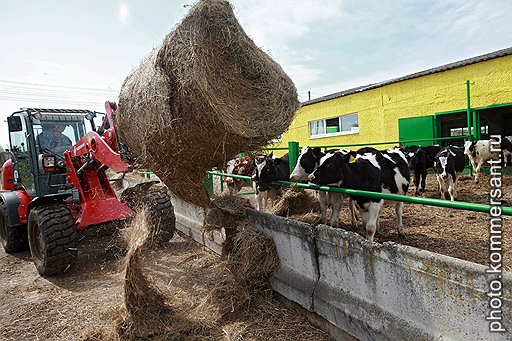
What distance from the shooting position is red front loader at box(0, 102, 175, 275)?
4867mm

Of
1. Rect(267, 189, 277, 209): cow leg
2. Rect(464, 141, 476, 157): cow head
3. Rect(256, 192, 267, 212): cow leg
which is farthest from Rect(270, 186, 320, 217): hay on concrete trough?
Rect(464, 141, 476, 157): cow head

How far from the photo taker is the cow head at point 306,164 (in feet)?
18.0

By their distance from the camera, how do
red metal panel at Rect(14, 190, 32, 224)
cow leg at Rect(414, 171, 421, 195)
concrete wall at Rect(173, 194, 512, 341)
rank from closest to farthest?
1. concrete wall at Rect(173, 194, 512, 341)
2. red metal panel at Rect(14, 190, 32, 224)
3. cow leg at Rect(414, 171, 421, 195)

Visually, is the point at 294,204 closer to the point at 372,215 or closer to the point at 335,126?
the point at 372,215

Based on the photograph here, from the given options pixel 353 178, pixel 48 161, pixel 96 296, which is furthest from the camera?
pixel 48 161

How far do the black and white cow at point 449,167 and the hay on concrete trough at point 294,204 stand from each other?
12.1 feet

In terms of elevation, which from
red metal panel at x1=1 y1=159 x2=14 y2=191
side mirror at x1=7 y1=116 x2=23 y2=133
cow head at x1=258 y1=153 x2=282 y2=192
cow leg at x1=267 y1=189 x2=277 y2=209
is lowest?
cow leg at x1=267 y1=189 x2=277 y2=209

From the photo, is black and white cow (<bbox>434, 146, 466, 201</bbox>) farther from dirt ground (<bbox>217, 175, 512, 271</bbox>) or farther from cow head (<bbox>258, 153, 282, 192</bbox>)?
cow head (<bbox>258, 153, 282, 192</bbox>)

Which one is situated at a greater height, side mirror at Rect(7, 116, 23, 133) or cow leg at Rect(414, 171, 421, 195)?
side mirror at Rect(7, 116, 23, 133)

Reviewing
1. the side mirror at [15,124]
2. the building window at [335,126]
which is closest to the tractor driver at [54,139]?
the side mirror at [15,124]

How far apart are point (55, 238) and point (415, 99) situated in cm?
1255

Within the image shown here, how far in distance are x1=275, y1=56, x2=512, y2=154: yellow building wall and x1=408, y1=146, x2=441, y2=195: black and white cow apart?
331 cm

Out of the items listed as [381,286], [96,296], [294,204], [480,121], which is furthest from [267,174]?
[480,121]

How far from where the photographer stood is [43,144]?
20.2 ft
